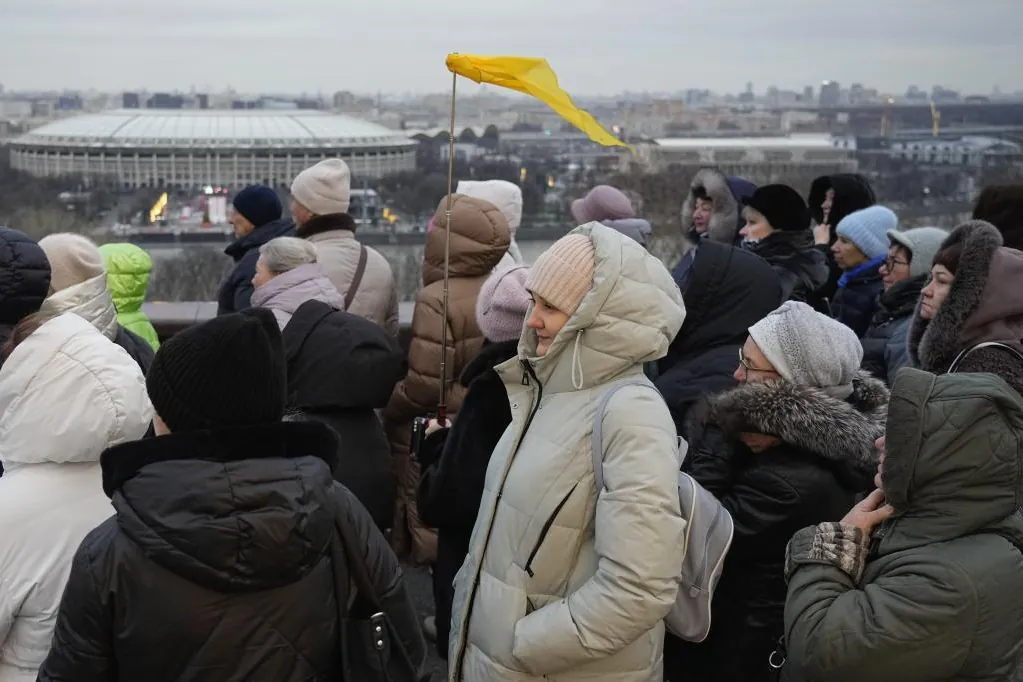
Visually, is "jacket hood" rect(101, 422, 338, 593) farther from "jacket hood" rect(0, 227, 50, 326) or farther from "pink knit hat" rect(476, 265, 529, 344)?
"pink knit hat" rect(476, 265, 529, 344)

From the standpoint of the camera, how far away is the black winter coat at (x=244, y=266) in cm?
592

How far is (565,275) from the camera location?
9.82 feet

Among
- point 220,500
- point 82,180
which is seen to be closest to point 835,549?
point 220,500

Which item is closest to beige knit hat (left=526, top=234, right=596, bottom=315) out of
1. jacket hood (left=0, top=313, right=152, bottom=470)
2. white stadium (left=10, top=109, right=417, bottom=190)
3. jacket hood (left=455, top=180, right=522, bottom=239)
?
jacket hood (left=0, top=313, right=152, bottom=470)

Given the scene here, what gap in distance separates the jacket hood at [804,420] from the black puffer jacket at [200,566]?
1280 millimetres

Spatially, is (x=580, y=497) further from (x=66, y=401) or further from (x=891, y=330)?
(x=891, y=330)

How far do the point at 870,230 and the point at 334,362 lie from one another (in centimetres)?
332

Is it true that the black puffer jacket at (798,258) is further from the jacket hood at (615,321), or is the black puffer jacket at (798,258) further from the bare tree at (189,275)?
the bare tree at (189,275)

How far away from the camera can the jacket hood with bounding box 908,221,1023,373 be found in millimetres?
3771

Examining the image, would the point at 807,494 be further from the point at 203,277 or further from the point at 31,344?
the point at 203,277

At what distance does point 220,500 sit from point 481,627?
0.98 meters

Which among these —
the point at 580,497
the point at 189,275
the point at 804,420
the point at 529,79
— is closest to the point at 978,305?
the point at 804,420

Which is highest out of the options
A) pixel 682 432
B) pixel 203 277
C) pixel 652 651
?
pixel 682 432

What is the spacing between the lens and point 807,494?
3217 mm
